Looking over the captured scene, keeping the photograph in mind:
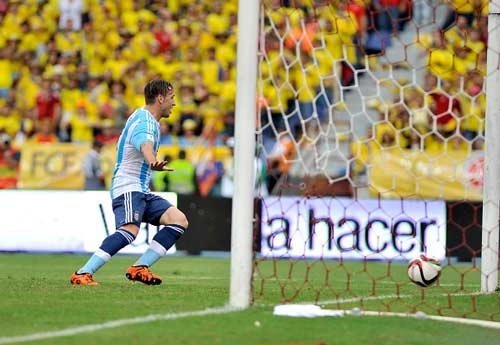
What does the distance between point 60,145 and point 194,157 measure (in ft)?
7.84

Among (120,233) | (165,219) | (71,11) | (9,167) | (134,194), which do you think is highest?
(71,11)

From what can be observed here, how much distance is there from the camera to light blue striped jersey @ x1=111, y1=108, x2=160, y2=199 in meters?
9.98

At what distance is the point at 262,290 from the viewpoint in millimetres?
8891

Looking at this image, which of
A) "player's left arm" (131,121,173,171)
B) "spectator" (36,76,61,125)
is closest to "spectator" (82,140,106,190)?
"spectator" (36,76,61,125)

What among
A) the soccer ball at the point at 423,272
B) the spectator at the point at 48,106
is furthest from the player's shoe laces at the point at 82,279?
the spectator at the point at 48,106

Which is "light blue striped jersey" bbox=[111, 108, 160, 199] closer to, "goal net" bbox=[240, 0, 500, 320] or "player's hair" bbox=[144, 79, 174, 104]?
"player's hair" bbox=[144, 79, 174, 104]

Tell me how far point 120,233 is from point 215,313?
2653mm

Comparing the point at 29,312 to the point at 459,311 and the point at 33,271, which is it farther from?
the point at 33,271

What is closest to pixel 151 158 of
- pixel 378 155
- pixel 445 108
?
pixel 445 108

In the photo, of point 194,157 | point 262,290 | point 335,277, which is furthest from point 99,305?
point 194,157

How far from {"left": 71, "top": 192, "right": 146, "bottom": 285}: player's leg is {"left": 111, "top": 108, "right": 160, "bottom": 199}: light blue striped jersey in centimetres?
8

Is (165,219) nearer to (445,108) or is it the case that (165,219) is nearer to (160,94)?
(160,94)

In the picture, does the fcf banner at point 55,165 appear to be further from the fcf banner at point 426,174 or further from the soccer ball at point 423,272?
the soccer ball at point 423,272

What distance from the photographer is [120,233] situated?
10086 millimetres
